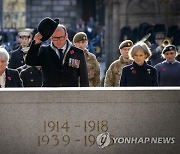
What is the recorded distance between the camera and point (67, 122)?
429 inches

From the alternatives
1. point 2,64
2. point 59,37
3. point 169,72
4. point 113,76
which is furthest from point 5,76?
point 169,72

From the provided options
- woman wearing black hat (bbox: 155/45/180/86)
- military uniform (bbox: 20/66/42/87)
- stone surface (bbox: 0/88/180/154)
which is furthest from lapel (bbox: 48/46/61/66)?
woman wearing black hat (bbox: 155/45/180/86)

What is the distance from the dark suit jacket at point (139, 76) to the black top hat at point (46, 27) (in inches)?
57.6

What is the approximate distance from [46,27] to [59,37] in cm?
35

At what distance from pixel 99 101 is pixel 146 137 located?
63 cm

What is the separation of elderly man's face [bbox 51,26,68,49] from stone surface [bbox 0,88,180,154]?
1528 mm

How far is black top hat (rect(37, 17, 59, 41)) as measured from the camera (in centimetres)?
1198

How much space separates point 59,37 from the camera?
→ 12.3 m

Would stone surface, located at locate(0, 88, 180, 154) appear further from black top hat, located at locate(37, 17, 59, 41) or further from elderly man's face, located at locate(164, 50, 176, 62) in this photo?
elderly man's face, located at locate(164, 50, 176, 62)

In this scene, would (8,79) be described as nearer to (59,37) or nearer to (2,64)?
(2,64)

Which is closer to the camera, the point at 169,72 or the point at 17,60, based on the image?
the point at 169,72

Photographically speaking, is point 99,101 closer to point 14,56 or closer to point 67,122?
point 67,122

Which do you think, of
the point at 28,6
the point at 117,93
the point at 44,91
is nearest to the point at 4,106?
the point at 44,91

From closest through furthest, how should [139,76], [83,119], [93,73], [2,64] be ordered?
[83,119], [2,64], [139,76], [93,73]
